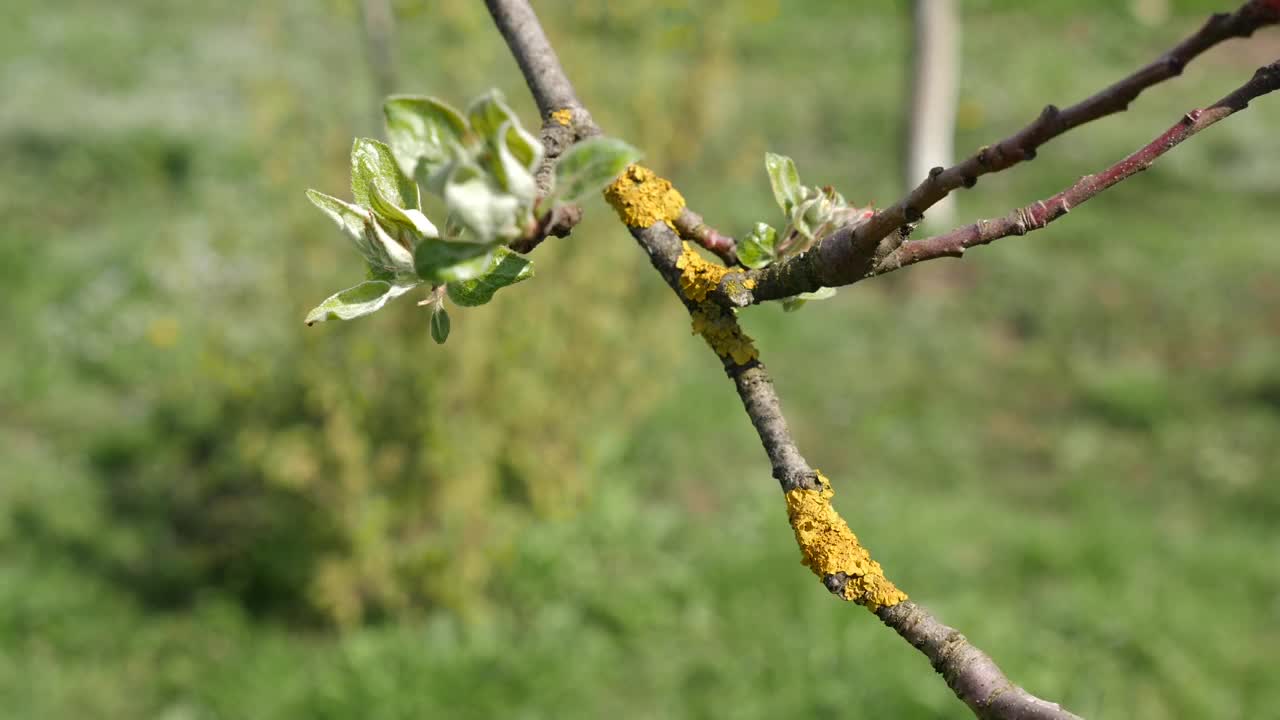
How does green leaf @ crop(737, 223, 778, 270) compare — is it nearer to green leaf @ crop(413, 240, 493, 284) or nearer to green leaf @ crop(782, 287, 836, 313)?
green leaf @ crop(782, 287, 836, 313)

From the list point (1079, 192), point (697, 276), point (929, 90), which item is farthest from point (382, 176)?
point (929, 90)

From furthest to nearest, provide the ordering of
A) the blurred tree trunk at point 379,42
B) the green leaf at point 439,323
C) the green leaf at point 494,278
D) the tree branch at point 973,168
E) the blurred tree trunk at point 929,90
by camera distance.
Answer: the blurred tree trunk at point 929,90
the blurred tree trunk at point 379,42
the green leaf at point 439,323
the green leaf at point 494,278
the tree branch at point 973,168

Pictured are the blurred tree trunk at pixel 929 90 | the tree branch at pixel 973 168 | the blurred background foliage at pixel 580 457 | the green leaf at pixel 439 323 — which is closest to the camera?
the tree branch at pixel 973 168

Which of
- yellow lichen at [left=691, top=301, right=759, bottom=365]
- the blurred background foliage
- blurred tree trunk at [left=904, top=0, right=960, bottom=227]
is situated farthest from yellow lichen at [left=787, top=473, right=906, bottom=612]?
blurred tree trunk at [left=904, top=0, right=960, bottom=227]

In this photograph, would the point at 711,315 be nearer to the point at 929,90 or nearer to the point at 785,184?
the point at 785,184

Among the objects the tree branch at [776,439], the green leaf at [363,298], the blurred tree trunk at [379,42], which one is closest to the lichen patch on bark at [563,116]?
the tree branch at [776,439]

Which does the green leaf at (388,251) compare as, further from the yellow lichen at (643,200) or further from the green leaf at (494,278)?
the yellow lichen at (643,200)

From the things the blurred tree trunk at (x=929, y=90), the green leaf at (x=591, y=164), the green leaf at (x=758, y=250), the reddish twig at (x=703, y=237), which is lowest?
the green leaf at (x=591, y=164)
